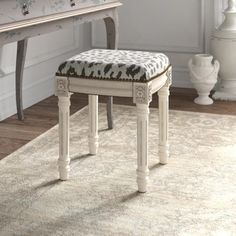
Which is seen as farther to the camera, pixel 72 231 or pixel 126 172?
pixel 126 172

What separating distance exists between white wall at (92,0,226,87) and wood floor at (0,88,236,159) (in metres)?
0.28

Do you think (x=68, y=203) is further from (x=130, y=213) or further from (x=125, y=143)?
(x=125, y=143)

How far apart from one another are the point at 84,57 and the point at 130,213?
0.68 meters

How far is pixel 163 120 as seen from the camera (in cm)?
228

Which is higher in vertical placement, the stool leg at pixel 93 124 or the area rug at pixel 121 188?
the stool leg at pixel 93 124

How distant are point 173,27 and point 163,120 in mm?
1710

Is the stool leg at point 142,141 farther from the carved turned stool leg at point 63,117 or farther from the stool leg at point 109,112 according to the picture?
the stool leg at point 109,112

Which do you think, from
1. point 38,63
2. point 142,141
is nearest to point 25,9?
point 142,141

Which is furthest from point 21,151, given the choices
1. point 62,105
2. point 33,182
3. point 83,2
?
point 83,2

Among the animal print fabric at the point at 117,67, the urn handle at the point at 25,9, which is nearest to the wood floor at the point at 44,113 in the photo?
the animal print fabric at the point at 117,67

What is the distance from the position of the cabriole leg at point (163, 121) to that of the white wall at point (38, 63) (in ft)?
3.84

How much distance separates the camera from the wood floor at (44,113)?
2732 millimetres

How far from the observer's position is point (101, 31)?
4.07 m

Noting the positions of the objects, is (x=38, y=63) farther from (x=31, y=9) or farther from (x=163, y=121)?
(x=31, y=9)
